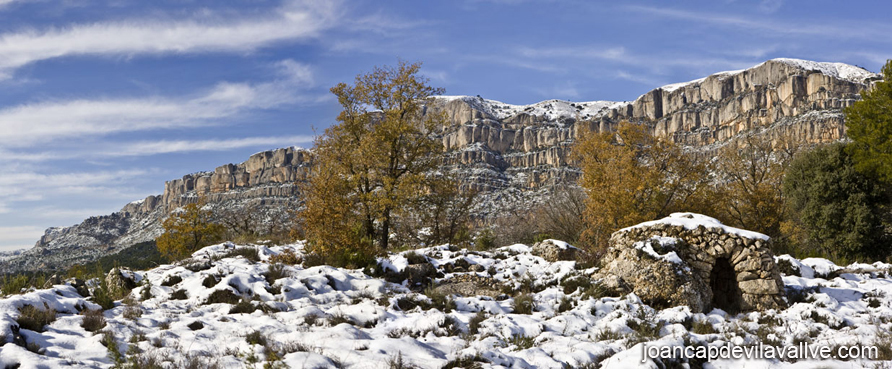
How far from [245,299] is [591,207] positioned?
53.8ft

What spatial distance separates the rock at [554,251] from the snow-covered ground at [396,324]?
3036 mm

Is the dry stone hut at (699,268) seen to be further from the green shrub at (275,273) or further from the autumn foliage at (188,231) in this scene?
the autumn foliage at (188,231)

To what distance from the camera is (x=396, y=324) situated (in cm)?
858

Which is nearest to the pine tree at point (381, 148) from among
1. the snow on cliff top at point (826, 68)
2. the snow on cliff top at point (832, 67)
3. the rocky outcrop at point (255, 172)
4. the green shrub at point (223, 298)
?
the green shrub at point (223, 298)

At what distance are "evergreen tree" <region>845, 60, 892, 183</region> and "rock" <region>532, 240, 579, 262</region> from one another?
612 inches

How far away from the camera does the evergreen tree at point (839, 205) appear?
68.9 ft

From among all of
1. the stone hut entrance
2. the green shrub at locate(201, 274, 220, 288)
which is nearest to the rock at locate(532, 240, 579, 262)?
the stone hut entrance

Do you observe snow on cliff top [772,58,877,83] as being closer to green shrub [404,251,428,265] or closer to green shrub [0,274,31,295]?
green shrub [404,251,428,265]

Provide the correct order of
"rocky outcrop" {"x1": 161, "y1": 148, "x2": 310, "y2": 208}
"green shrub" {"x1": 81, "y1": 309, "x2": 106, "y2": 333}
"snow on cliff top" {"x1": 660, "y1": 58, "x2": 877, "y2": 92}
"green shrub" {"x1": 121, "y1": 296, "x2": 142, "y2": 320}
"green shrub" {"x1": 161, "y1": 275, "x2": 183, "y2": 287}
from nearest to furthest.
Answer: "green shrub" {"x1": 81, "y1": 309, "x2": 106, "y2": 333} → "green shrub" {"x1": 121, "y1": 296, "x2": 142, "y2": 320} → "green shrub" {"x1": 161, "y1": 275, "x2": 183, "y2": 287} → "snow on cliff top" {"x1": 660, "y1": 58, "x2": 877, "y2": 92} → "rocky outcrop" {"x1": 161, "y1": 148, "x2": 310, "y2": 208}

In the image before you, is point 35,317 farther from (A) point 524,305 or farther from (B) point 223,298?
(A) point 524,305

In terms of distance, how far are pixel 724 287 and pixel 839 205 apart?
15.2 metres

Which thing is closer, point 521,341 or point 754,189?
point 521,341

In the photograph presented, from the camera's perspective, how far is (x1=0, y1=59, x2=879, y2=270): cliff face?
97750mm

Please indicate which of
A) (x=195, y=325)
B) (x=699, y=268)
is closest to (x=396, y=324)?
(x=195, y=325)
